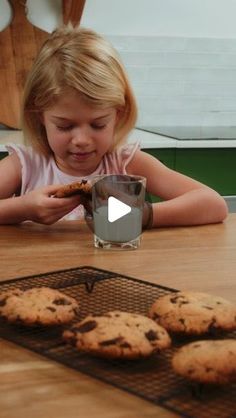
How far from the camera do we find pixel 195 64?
9.63 ft

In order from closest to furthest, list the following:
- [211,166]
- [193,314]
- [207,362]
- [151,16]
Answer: [207,362], [193,314], [211,166], [151,16]

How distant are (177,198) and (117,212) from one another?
35 cm

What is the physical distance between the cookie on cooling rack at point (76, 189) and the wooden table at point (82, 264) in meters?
0.08

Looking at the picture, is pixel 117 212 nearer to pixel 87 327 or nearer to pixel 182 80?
pixel 87 327

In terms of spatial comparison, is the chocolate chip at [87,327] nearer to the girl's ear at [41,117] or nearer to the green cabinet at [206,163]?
the girl's ear at [41,117]

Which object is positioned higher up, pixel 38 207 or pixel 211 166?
pixel 38 207

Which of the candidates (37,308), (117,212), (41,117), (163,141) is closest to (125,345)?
(37,308)

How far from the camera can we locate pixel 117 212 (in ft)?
3.65

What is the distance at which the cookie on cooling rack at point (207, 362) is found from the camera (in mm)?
525

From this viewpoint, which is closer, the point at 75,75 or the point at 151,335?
the point at 151,335

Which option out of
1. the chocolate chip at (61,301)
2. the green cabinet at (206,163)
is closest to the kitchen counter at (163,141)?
the green cabinet at (206,163)

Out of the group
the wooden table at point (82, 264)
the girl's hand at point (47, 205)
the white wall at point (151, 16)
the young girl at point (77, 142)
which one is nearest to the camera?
the wooden table at point (82, 264)

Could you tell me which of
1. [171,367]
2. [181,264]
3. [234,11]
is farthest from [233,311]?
[234,11]

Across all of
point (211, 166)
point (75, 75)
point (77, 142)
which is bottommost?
point (211, 166)
